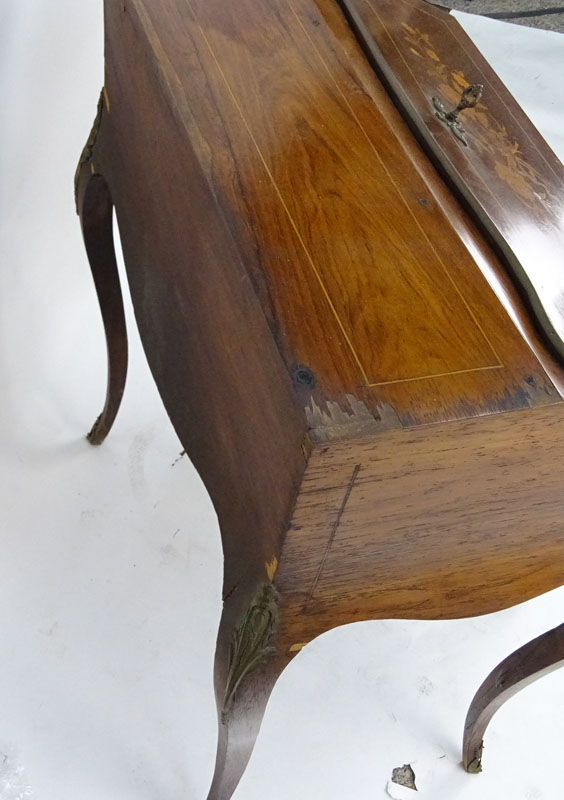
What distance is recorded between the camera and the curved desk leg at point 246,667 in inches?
37.4

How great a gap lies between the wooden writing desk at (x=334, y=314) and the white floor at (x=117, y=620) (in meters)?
0.26

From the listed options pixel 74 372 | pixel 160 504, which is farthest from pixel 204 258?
pixel 74 372

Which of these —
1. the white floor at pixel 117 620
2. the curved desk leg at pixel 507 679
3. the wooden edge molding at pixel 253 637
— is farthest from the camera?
the white floor at pixel 117 620

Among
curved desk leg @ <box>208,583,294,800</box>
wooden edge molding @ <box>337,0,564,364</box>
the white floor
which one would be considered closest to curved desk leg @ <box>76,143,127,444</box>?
the white floor

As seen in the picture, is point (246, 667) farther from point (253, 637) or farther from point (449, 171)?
point (449, 171)

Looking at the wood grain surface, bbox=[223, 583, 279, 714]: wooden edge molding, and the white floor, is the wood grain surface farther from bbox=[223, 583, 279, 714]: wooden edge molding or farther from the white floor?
the white floor

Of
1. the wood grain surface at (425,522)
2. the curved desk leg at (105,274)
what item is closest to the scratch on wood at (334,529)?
the wood grain surface at (425,522)

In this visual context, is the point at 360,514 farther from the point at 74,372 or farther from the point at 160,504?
the point at 74,372

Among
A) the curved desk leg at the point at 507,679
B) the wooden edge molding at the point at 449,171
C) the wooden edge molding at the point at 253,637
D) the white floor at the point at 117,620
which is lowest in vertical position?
the white floor at the point at 117,620

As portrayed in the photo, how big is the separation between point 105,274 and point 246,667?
2.71 ft

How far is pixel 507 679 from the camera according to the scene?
51.2 inches

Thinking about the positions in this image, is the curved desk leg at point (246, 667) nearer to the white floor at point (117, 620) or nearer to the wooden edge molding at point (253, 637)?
the wooden edge molding at point (253, 637)

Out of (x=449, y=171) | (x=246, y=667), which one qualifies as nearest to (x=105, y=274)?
(x=449, y=171)

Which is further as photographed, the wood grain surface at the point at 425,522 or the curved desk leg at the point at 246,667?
the curved desk leg at the point at 246,667
